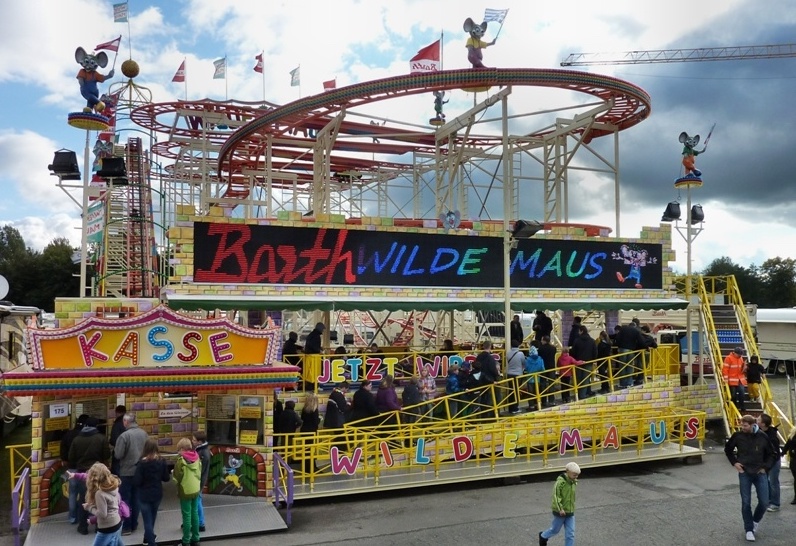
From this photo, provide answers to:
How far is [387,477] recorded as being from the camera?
11.9m

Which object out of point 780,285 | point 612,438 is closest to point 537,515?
point 612,438

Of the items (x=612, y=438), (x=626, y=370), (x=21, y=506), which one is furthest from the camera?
(x=626, y=370)

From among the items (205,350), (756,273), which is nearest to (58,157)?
(205,350)

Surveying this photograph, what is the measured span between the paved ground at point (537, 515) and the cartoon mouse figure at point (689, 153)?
9.41 metres

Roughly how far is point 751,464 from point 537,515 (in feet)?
10.7

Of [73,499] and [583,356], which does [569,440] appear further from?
[73,499]

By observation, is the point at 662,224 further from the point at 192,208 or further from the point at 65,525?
the point at 65,525

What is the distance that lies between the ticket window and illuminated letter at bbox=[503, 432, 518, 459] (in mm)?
4843

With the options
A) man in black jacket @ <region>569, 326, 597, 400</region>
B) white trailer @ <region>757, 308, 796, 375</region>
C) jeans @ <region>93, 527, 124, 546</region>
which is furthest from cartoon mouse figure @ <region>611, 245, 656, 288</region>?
jeans @ <region>93, 527, 124, 546</region>

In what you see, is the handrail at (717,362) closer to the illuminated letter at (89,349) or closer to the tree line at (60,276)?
the illuminated letter at (89,349)

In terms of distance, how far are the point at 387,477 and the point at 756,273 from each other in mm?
74111

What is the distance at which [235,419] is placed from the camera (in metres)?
11.1

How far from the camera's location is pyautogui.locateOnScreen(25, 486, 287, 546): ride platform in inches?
356

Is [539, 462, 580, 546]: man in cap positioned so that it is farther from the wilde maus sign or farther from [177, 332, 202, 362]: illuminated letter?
the wilde maus sign
